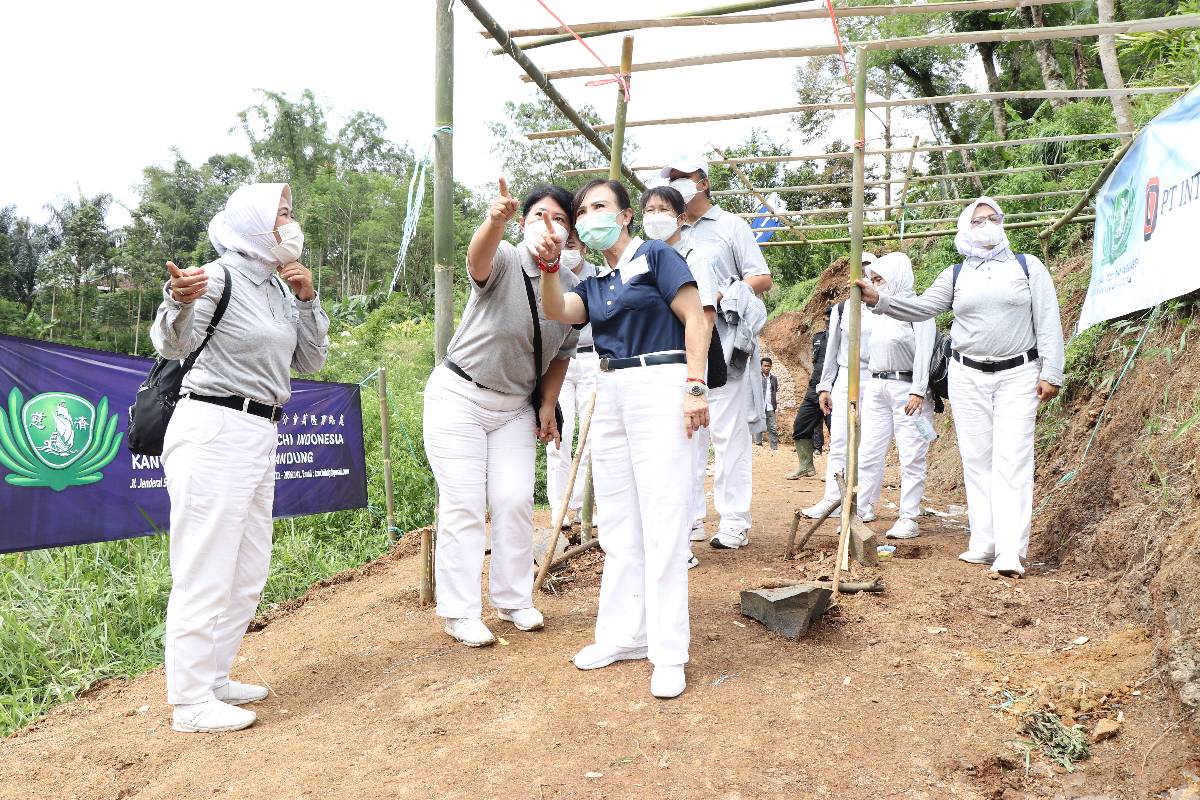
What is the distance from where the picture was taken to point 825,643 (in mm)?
3355

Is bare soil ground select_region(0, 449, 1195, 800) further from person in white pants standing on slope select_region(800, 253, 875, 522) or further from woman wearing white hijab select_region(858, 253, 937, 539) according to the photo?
person in white pants standing on slope select_region(800, 253, 875, 522)

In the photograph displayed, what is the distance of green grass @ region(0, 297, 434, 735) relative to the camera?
4367 mm

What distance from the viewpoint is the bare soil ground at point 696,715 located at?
241 cm

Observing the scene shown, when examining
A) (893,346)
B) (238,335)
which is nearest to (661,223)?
(238,335)

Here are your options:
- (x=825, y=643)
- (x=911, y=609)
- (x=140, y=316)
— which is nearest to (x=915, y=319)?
(x=911, y=609)

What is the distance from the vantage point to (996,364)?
441cm

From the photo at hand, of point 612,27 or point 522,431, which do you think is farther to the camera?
point 612,27

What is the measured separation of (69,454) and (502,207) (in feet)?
10.5

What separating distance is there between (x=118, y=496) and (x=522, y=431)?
9.11ft

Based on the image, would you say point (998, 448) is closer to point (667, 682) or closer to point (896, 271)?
point (896, 271)

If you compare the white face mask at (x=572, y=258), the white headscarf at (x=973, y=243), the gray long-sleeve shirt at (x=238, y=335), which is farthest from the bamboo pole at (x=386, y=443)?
the white headscarf at (x=973, y=243)

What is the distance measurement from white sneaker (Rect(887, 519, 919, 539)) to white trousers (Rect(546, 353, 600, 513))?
1.98m

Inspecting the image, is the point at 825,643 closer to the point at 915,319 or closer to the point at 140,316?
the point at 915,319

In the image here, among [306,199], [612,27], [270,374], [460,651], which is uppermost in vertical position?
[306,199]
